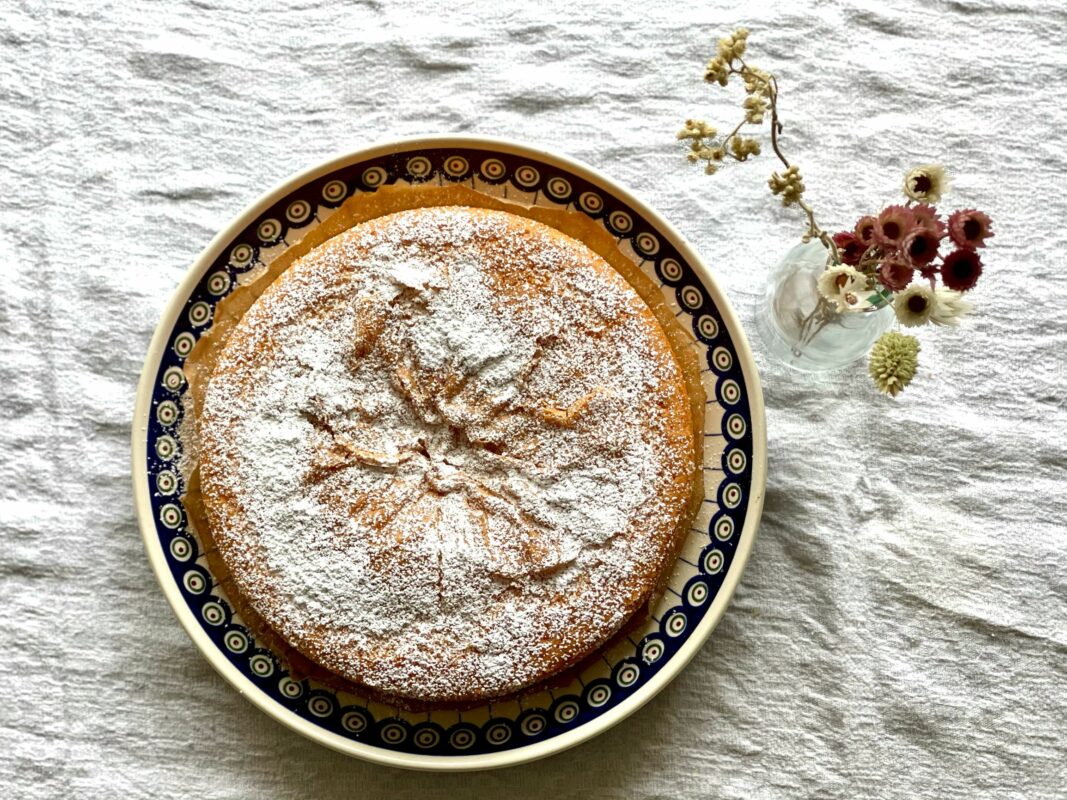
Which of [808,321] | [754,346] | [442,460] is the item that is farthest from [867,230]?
[442,460]

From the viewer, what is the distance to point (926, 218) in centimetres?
148

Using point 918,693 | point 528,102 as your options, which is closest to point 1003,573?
point 918,693

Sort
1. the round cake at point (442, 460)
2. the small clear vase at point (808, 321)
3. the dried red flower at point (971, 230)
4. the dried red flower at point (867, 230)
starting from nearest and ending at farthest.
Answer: the dried red flower at point (971, 230), the dried red flower at point (867, 230), the round cake at point (442, 460), the small clear vase at point (808, 321)

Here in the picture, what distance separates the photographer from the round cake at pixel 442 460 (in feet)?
5.79

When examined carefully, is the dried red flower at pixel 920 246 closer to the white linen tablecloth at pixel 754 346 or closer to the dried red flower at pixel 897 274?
the dried red flower at pixel 897 274

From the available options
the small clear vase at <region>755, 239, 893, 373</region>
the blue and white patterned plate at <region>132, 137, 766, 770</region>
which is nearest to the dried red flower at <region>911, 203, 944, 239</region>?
the small clear vase at <region>755, 239, 893, 373</region>

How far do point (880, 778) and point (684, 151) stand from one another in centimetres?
137

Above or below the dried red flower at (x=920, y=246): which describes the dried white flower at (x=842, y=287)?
below

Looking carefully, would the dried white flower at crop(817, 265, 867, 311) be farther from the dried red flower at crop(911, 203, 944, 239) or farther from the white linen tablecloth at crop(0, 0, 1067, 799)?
the white linen tablecloth at crop(0, 0, 1067, 799)

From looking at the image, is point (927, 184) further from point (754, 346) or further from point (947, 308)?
point (754, 346)

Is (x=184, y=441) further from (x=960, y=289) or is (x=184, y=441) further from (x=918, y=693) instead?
(x=918, y=693)

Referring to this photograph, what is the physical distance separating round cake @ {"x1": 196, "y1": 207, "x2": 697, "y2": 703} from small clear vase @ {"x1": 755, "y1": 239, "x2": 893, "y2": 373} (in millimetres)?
333

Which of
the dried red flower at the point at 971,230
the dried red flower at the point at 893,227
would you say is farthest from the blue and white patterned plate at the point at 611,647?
the dried red flower at the point at 971,230

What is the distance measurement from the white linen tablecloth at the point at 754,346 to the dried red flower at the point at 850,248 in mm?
440
